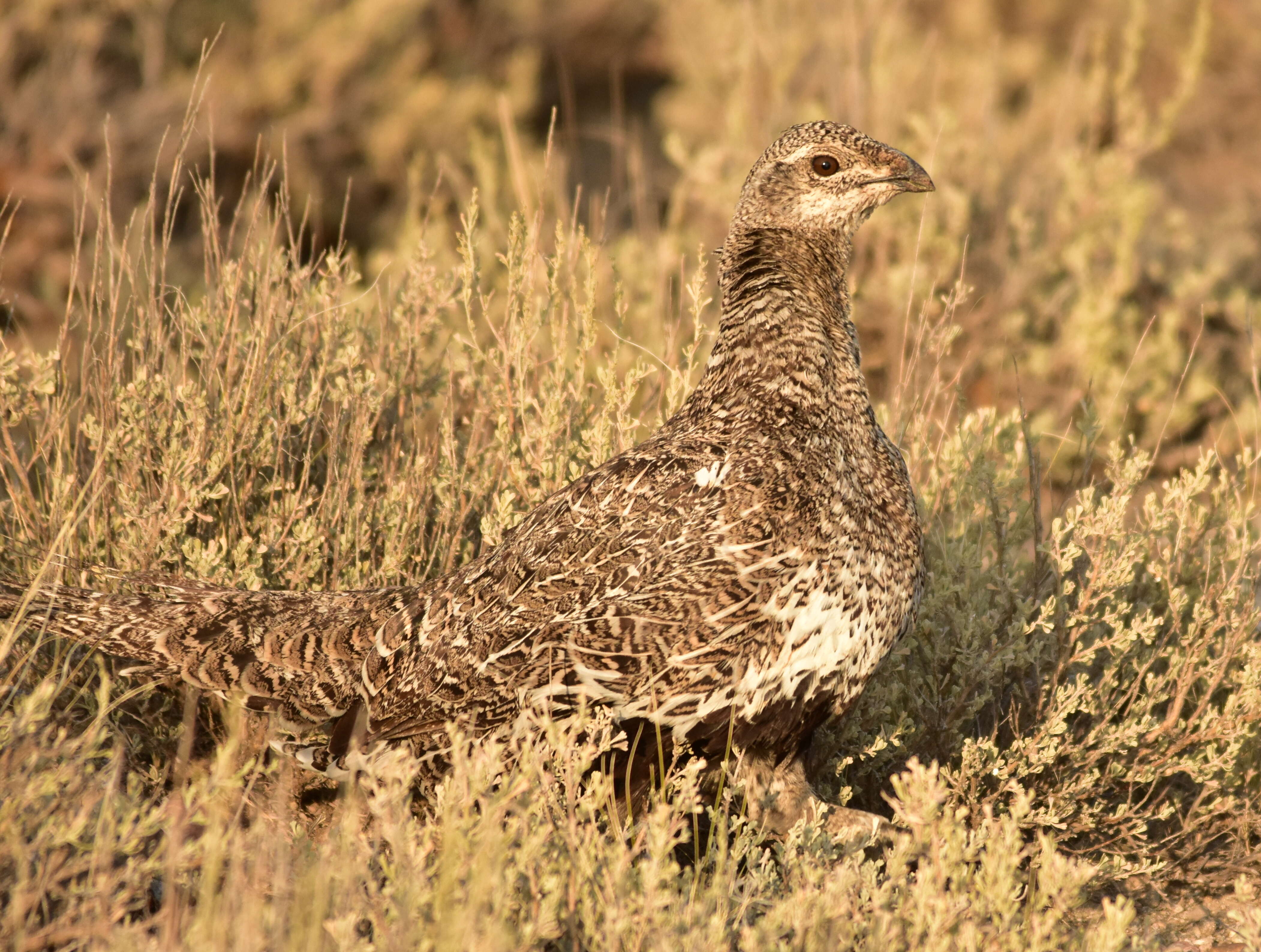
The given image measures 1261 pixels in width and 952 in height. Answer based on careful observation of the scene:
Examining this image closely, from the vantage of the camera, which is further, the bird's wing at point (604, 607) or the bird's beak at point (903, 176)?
the bird's beak at point (903, 176)

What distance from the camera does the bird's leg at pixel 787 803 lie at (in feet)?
11.4

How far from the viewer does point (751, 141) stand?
808 cm

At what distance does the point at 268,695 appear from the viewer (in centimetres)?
384

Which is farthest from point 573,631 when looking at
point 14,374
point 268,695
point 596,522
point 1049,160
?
point 1049,160

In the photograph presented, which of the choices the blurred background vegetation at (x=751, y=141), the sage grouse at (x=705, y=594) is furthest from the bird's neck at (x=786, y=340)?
the blurred background vegetation at (x=751, y=141)

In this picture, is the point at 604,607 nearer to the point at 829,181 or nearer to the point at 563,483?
the point at 563,483

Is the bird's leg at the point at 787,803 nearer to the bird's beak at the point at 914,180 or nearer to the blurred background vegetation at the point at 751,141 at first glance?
the blurred background vegetation at the point at 751,141

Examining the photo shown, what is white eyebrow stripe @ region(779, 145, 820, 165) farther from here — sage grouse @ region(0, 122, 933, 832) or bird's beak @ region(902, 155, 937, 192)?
bird's beak @ region(902, 155, 937, 192)

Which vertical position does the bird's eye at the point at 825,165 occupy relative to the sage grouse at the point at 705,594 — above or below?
above

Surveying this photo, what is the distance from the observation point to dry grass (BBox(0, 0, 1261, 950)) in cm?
284

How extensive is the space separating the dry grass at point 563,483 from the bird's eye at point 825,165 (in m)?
0.58

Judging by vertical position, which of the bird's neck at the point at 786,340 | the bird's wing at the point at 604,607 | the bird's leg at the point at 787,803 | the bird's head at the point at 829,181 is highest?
the bird's head at the point at 829,181

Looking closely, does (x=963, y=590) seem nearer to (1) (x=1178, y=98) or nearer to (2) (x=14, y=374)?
(2) (x=14, y=374)

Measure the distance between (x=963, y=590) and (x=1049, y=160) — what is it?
4.73 metres
